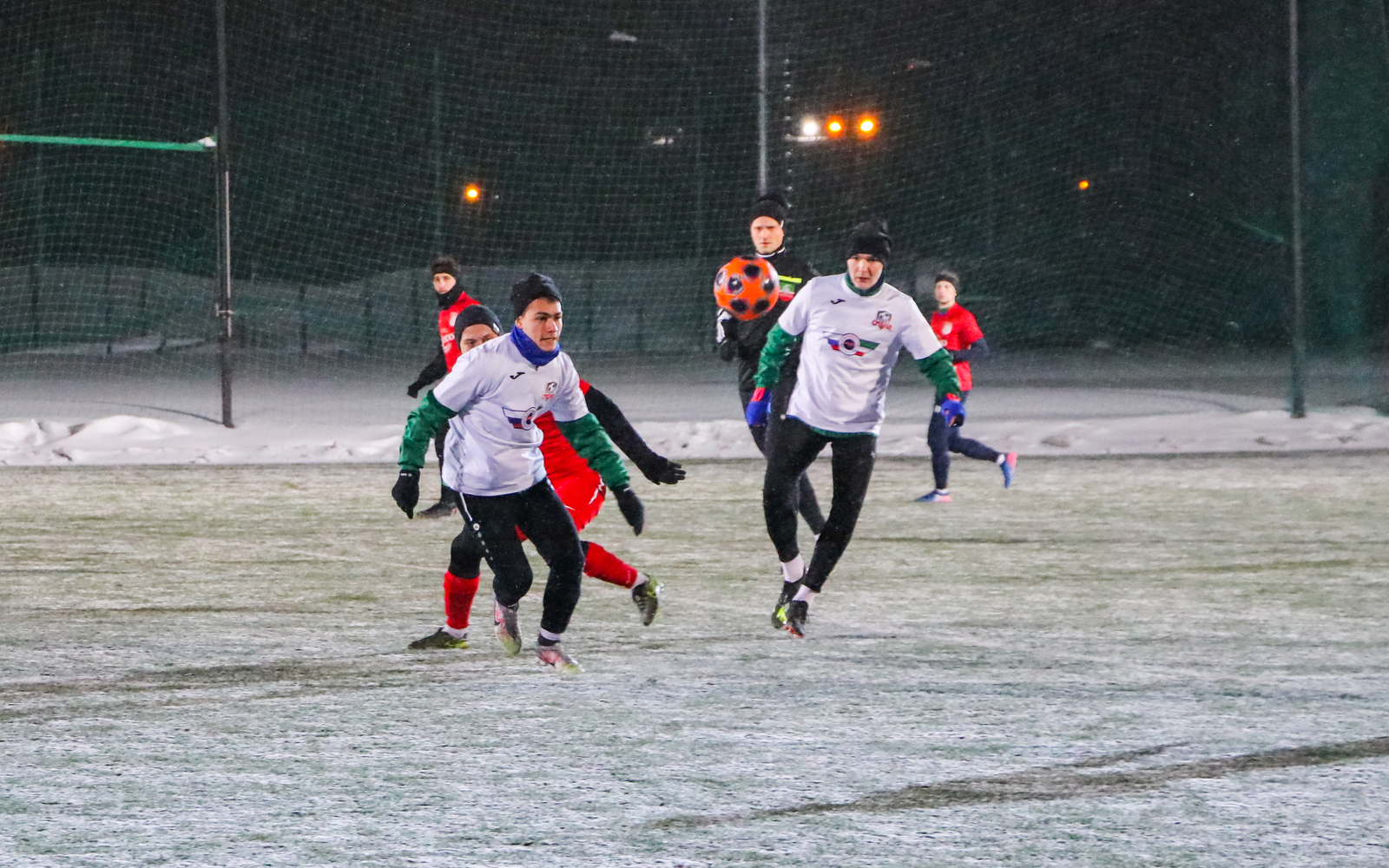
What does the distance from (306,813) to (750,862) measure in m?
1.17

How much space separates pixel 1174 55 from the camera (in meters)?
31.5

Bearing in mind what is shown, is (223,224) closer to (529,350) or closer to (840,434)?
(840,434)

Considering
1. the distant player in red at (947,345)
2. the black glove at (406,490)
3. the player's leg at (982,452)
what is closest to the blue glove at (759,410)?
the black glove at (406,490)

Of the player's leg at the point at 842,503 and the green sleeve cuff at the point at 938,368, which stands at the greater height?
the green sleeve cuff at the point at 938,368

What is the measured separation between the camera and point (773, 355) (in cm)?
729

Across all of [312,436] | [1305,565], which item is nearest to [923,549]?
[1305,565]

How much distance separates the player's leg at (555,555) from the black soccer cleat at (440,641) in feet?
1.88

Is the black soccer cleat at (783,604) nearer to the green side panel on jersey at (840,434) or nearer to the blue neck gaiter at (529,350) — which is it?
the green side panel on jersey at (840,434)

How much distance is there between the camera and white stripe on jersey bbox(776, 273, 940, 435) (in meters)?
6.96

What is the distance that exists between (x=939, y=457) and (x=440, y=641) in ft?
19.5

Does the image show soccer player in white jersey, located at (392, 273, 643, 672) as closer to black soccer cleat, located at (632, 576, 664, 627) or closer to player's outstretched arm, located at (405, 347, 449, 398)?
black soccer cleat, located at (632, 576, 664, 627)

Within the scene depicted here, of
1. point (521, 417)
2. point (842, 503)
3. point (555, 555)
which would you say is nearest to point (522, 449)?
point (521, 417)

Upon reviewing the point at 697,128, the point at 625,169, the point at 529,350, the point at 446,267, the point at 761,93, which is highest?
the point at 697,128

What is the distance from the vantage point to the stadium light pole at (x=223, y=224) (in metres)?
17.4
